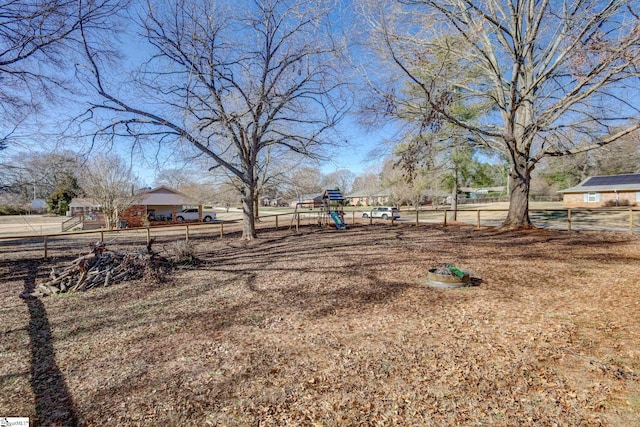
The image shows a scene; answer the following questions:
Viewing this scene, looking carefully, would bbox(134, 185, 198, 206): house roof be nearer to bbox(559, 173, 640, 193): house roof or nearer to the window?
the window

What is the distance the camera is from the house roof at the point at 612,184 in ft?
95.9

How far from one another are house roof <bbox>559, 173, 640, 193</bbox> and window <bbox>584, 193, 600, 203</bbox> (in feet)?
1.55

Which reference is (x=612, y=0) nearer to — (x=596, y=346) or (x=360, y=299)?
(x=596, y=346)

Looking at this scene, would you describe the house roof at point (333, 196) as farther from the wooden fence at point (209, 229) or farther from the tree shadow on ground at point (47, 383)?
the tree shadow on ground at point (47, 383)

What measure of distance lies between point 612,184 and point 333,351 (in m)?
40.6

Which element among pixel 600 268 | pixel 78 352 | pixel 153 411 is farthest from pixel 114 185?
pixel 600 268

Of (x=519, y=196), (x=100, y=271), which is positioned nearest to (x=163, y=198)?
(x=100, y=271)

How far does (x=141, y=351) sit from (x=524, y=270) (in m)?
7.10

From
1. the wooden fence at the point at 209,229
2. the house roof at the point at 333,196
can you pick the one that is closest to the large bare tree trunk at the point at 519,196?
the wooden fence at the point at 209,229

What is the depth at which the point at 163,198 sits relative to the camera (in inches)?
1166

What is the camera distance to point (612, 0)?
7809 millimetres

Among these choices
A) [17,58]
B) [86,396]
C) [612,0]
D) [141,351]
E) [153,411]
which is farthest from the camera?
[612,0]

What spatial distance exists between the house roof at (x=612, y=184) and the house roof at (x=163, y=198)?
40631 millimetres

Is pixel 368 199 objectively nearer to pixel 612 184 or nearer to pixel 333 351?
pixel 612 184
